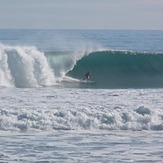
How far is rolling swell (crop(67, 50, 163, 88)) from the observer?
28.8 meters

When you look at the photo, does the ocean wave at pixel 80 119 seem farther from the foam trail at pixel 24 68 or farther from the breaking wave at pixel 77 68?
the foam trail at pixel 24 68

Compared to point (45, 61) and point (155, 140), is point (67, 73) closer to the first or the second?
point (45, 61)

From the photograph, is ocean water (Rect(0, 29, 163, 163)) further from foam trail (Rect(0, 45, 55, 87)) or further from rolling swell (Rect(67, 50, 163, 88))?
rolling swell (Rect(67, 50, 163, 88))

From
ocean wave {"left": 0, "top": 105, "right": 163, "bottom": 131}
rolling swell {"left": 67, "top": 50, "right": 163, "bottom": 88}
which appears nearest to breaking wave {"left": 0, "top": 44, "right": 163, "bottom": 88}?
rolling swell {"left": 67, "top": 50, "right": 163, "bottom": 88}

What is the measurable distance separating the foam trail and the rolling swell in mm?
1720

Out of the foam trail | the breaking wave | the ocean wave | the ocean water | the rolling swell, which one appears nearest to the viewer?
the ocean water

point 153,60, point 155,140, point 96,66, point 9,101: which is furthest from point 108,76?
point 155,140

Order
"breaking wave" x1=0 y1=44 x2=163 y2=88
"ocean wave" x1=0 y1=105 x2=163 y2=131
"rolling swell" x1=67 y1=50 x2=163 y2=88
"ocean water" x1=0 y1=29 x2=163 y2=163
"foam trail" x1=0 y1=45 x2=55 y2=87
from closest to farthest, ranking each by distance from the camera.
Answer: "ocean water" x1=0 y1=29 x2=163 y2=163 < "ocean wave" x1=0 y1=105 x2=163 y2=131 < "foam trail" x1=0 y1=45 x2=55 y2=87 < "breaking wave" x1=0 y1=44 x2=163 y2=88 < "rolling swell" x1=67 y1=50 x2=163 y2=88

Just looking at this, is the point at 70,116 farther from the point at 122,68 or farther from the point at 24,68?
the point at 122,68

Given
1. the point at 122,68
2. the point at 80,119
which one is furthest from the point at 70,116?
the point at 122,68

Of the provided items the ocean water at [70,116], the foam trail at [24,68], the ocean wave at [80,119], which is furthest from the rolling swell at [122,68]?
the ocean wave at [80,119]

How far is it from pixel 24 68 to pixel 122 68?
615 centimetres

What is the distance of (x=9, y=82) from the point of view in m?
25.8

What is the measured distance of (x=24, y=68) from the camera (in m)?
27.2
